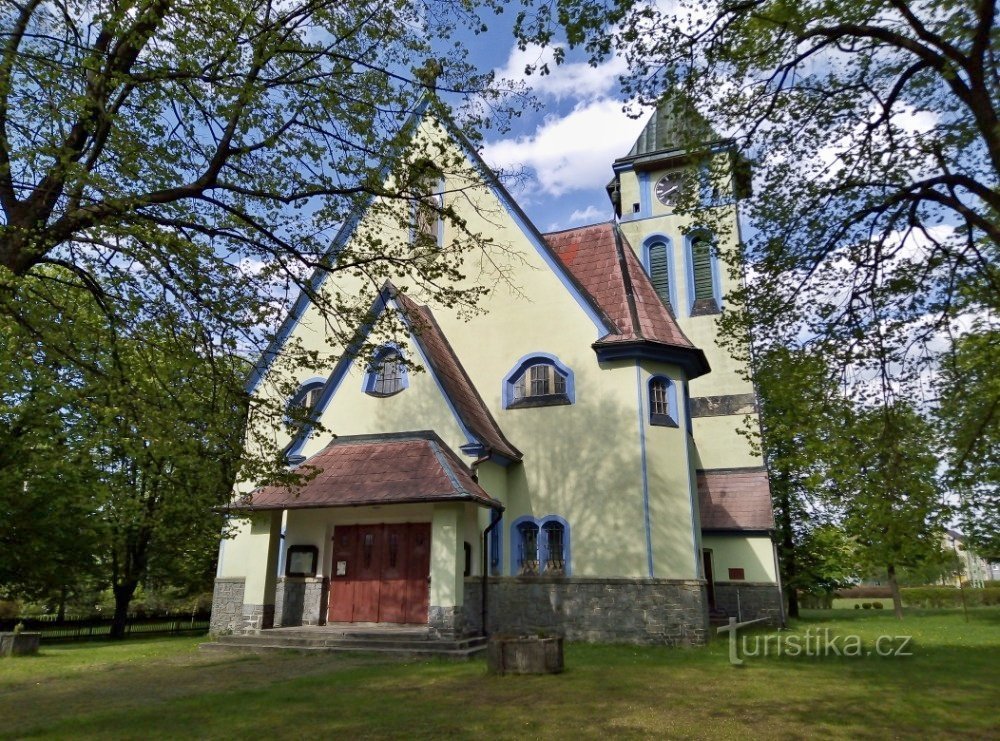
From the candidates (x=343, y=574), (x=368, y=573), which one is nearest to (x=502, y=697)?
(x=368, y=573)

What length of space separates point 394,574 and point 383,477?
2.36 metres

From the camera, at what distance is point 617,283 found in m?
19.0

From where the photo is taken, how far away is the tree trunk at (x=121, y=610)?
73.5ft

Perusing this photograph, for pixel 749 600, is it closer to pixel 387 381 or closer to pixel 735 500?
pixel 735 500

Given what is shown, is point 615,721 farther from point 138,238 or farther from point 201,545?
point 201,545

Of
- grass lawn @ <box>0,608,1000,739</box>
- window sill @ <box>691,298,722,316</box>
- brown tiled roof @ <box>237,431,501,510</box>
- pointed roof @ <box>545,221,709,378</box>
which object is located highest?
window sill @ <box>691,298,722,316</box>

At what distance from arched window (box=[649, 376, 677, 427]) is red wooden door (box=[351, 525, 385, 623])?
6922mm

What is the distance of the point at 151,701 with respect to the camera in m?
9.59

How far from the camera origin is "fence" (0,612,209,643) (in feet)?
72.0

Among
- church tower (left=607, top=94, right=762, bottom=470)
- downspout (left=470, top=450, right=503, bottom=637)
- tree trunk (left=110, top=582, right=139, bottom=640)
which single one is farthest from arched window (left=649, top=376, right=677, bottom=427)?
tree trunk (left=110, top=582, right=139, bottom=640)

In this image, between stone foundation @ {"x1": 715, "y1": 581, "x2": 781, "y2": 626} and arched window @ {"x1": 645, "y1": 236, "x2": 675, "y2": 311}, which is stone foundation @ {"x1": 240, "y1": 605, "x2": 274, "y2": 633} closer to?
stone foundation @ {"x1": 715, "y1": 581, "x2": 781, "y2": 626}

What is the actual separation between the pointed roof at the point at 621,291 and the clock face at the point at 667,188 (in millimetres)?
7805

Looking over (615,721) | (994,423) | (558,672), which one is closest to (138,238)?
(615,721)

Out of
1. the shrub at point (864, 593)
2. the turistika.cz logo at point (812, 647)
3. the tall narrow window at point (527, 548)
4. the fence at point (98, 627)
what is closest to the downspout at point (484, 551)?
the tall narrow window at point (527, 548)
